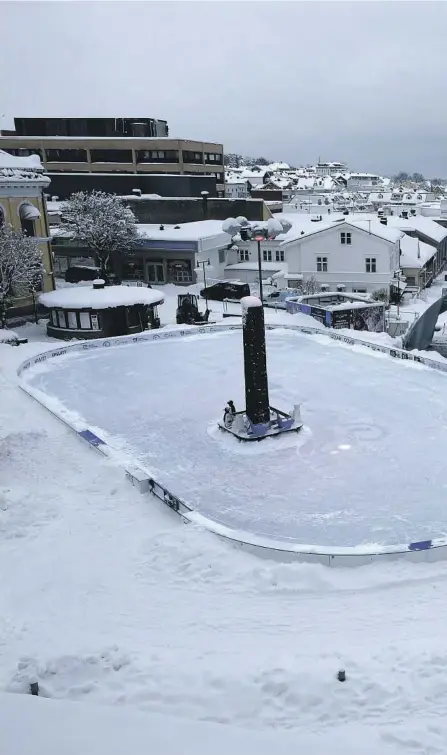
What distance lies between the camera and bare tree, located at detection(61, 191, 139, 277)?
37.8m

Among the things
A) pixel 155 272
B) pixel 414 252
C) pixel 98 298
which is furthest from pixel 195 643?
pixel 414 252

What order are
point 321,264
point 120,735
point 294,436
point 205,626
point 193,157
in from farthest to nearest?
point 193,157
point 321,264
point 294,436
point 205,626
point 120,735

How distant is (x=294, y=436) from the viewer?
1534 centimetres

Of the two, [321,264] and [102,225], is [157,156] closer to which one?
[102,225]

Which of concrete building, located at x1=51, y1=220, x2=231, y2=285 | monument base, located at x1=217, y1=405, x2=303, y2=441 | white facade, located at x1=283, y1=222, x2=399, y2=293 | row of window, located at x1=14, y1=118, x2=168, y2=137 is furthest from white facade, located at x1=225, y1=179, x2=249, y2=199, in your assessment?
monument base, located at x1=217, y1=405, x2=303, y2=441

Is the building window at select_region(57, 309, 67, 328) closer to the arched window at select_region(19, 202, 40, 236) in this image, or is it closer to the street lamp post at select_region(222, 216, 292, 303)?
the arched window at select_region(19, 202, 40, 236)

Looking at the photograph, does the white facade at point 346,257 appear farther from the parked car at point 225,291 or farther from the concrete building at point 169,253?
the parked car at point 225,291

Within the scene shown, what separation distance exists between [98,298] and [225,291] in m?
10.5

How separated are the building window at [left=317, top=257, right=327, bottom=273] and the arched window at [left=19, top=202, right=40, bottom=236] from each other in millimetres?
17227

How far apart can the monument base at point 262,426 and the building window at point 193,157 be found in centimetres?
4866

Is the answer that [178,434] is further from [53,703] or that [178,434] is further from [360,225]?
[360,225]

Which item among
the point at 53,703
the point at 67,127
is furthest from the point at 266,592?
the point at 67,127

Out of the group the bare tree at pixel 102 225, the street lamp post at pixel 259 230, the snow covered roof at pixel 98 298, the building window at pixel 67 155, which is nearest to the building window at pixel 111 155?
the building window at pixel 67 155

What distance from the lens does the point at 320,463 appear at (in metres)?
13.8
